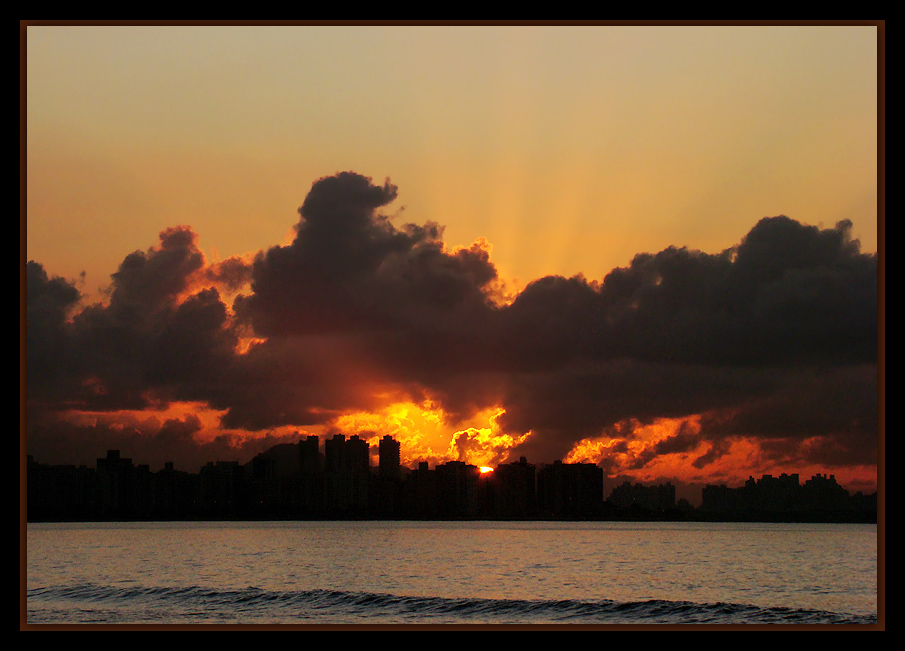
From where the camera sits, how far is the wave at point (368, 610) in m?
44.2

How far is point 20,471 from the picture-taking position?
2145 centimetres

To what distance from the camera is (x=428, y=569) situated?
78.9m

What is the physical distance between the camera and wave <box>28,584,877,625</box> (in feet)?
145

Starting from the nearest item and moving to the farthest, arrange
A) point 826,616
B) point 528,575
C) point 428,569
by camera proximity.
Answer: point 826,616
point 528,575
point 428,569

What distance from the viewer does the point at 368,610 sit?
160 ft

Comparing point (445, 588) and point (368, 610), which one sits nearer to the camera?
point (368, 610)

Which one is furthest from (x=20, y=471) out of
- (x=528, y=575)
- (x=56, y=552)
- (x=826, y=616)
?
(x=56, y=552)
